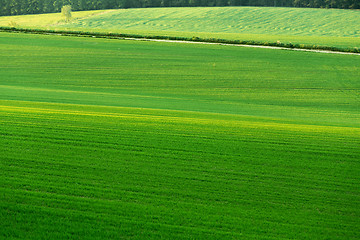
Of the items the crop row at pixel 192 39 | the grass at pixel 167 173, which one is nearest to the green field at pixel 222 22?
the crop row at pixel 192 39

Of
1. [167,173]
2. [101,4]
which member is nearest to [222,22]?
[101,4]

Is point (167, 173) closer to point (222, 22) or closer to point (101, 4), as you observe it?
point (222, 22)

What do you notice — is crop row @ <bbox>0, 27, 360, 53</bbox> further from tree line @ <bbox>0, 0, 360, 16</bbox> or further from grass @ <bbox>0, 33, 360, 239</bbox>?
tree line @ <bbox>0, 0, 360, 16</bbox>

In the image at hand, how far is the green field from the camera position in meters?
53.1

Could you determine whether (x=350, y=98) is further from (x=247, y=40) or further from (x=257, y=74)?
(x=247, y=40)

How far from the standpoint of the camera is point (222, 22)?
61.4m

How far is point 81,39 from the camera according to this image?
42.3m

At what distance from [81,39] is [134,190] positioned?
36.6 m

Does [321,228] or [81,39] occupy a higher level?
[81,39]

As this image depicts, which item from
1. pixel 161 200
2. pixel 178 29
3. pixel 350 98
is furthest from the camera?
pixel 178 29

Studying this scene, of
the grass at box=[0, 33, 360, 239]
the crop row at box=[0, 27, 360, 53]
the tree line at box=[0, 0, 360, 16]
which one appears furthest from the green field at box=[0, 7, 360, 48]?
the grass at box=[0, 33, 360, 239]

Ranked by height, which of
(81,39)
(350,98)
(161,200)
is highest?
(81,39)

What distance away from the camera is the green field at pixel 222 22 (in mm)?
53125

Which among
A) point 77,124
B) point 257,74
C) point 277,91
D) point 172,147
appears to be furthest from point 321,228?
point 257,74
